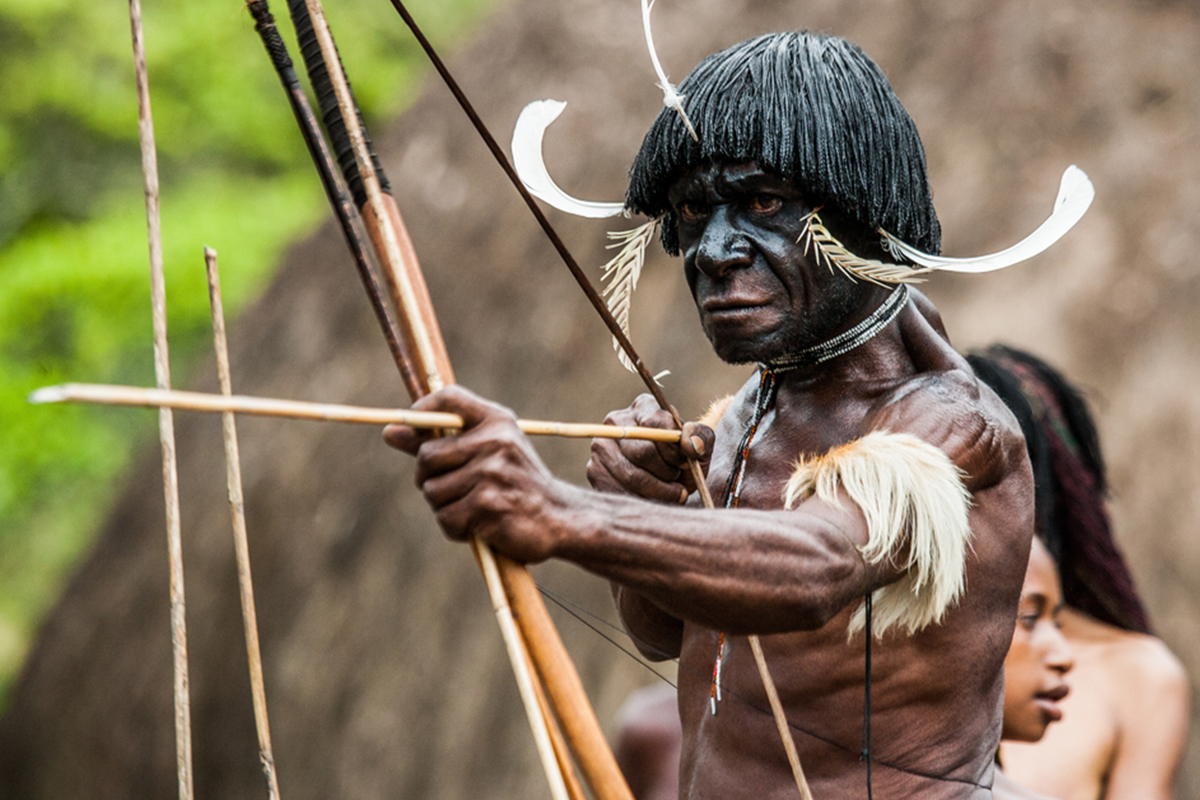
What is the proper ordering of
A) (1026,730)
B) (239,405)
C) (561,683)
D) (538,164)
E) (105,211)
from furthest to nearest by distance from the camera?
(105,211), (1026,730), (538,164), (561,683), (239,405)

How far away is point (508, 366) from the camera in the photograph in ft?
25.1

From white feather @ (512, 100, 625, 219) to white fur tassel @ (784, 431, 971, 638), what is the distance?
2.02 feet

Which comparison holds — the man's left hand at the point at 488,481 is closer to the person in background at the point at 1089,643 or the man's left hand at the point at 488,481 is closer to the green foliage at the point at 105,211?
the person in background at the point at 1089,643

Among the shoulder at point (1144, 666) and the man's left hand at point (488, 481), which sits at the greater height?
the man's left hand at point (488, 481)

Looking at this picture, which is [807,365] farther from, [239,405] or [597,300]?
[239,405]

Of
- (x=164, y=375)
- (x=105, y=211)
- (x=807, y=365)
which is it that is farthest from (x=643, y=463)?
(x=105, y=211)

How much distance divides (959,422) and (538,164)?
84 centimetres

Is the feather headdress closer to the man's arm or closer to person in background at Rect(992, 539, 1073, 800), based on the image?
the man's arm

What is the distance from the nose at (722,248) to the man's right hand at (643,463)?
237 millimetres

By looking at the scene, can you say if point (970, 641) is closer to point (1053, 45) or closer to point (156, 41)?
point (1053, 45)

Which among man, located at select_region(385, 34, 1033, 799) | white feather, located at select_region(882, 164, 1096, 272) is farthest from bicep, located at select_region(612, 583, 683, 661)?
white feather, located at select_region(882, 164, 1096, 272)

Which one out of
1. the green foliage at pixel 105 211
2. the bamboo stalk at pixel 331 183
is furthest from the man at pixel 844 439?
the green foliage at pixel 105 211

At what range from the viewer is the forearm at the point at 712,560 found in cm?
150

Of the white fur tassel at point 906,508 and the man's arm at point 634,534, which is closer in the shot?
the man's arm at point 634,534
